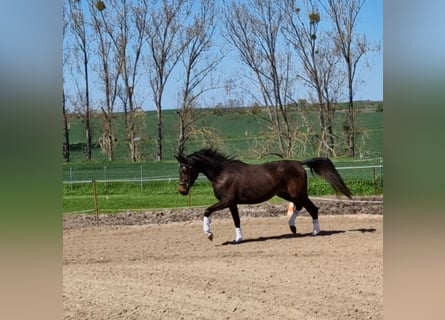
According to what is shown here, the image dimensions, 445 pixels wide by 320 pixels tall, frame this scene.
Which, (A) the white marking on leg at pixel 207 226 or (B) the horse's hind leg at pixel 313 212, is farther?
(B) the horse's hind leg at pixel 313 212

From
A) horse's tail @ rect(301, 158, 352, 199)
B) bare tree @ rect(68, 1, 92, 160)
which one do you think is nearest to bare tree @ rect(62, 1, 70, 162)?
bare tree @ rect(68, 1, 92, 160)

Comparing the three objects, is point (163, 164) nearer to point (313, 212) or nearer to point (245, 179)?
point (245, 179)

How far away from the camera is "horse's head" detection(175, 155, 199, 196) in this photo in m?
5.23

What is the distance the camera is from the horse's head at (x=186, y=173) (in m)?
5.23

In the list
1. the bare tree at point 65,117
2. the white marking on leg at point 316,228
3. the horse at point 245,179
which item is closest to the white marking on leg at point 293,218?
the horse at point 245,179

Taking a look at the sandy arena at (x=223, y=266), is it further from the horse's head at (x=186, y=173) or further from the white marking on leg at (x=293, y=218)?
the horse's head at (x=186, y=173)

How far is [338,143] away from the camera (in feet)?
17.9

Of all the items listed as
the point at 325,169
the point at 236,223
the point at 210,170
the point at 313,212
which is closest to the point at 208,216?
the point at 236,223

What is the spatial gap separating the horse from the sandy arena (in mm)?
93

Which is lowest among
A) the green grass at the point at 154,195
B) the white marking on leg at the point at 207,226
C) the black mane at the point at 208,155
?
the white marking on leg at the point at 207,226

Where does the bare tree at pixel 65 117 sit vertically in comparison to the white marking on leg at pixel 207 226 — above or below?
above

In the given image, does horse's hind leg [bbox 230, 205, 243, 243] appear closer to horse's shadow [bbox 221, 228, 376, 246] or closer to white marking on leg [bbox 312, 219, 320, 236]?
horse's shadow [bbox 221, 228, 376, 246]
